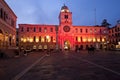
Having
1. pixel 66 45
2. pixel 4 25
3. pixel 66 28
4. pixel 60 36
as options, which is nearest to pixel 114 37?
pixel 66 45

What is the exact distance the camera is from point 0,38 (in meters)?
32.4

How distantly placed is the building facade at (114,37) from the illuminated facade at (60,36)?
3831 mm

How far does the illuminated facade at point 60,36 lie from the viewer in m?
74.4

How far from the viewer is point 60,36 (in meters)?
75.8

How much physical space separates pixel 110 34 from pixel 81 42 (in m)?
16.3

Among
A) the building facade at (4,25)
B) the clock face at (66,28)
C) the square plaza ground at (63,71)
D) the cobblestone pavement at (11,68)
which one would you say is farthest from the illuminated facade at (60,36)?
the square plaza ground at (63,71)

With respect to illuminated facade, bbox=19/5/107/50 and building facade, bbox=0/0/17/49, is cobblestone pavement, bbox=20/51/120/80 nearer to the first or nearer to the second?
building facade, bbox=0/0/17/49

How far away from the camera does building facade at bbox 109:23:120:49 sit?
73.9 meters

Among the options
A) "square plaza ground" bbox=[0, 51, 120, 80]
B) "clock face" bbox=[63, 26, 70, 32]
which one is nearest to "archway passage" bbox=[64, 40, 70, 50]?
"clock face" bbox=[63, 26, 70, 32]

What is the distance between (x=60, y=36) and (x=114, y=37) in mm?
25838

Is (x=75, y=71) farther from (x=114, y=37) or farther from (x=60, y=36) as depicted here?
(x=114, y=37)

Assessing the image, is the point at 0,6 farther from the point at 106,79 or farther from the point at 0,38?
the point at 106,79

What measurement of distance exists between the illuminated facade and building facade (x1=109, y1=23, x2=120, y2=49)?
383 cm

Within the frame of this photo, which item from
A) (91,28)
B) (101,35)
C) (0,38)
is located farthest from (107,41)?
(0,38)
